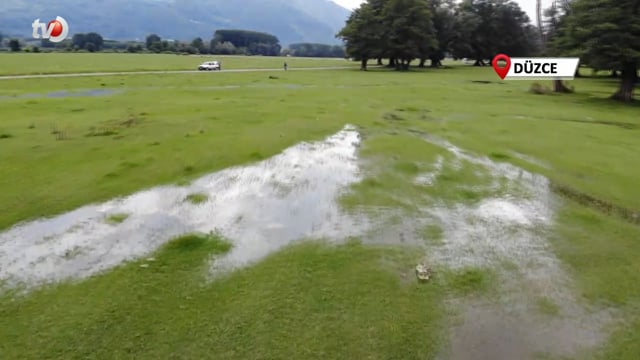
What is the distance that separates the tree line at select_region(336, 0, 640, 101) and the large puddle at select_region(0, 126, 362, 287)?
21977mm

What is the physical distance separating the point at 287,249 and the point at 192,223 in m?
1.95

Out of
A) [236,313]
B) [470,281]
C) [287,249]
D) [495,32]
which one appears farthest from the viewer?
[495,32]

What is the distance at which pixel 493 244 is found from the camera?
7320 mm

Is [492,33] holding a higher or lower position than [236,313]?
higher

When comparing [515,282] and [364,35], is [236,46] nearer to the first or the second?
[364,35]

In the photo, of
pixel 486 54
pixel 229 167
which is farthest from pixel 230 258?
pixel 486 54

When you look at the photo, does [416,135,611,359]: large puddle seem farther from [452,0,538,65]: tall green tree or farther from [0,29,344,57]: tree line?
[0,29,344,57]: tree line

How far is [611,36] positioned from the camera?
2498 centimetres

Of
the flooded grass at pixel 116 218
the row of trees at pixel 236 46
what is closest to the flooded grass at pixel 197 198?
the flooded grass at pixel 116 218

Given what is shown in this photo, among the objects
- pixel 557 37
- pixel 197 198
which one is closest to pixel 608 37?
pixel 557 37

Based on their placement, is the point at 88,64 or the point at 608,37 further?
the point at 88,64

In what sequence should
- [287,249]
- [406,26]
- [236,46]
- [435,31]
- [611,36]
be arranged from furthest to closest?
[236,46] < [435,31] < [406,26] < [611,36] < [287,249]

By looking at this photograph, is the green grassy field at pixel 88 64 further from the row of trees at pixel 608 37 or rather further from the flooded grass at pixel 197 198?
the row of trees at pixel 608 37

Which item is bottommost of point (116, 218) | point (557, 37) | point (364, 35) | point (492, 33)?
point (116, 218)
